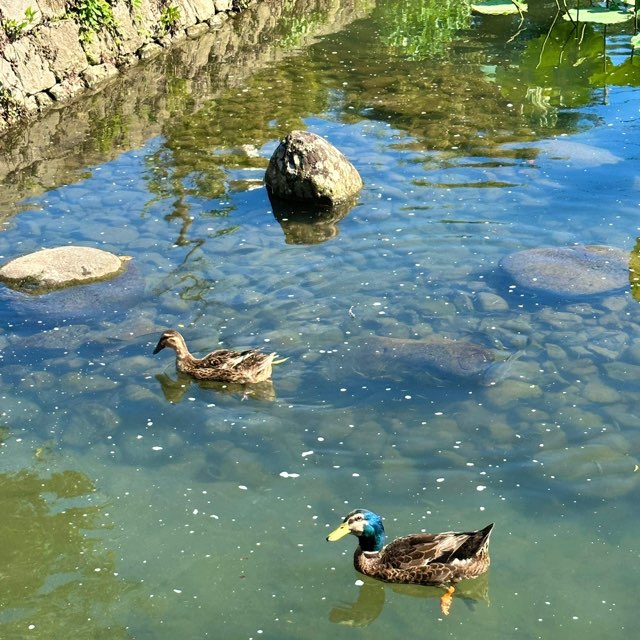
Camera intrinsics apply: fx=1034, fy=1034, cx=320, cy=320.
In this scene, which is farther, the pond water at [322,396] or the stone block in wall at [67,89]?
the stone block in wall at [67,89]

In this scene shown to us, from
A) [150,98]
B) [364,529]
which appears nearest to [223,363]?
[364,529]

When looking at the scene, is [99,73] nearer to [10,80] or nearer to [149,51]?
[149,51]

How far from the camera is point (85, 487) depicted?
28.8ft

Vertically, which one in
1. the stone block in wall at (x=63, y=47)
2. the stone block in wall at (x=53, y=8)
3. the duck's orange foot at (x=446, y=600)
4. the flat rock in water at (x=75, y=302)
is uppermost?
the stone block in wall at (x=53, y=8)

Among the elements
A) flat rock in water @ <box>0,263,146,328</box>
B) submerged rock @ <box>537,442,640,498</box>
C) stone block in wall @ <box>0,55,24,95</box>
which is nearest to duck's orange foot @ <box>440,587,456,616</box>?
submerged rock @ <box>537,442,640,498</box>

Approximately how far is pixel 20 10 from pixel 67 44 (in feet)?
3.70

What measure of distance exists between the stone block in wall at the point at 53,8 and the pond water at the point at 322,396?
4.34 metres

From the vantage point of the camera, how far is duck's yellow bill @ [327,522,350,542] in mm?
7578

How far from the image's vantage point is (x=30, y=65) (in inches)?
779

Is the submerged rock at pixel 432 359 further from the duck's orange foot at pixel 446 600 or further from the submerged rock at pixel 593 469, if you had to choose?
the duck's orange foot at pixel 446 600

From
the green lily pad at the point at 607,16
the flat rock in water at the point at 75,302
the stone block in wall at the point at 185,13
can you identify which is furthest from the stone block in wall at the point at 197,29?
the flat rock in water at the point at 75,302

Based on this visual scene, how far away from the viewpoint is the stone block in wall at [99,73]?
2130 cm

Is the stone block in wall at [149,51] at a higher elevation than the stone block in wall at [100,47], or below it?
below

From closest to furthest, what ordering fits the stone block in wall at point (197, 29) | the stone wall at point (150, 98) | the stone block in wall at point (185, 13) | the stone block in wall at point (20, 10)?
the stone wall at point (150, 98) < the stone block in wall at point (20, 10) < the stone block in wall at point (185, 13) < the stone block in wall at point (197, 29)
